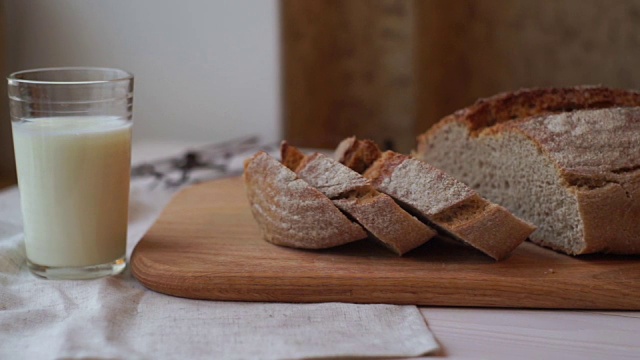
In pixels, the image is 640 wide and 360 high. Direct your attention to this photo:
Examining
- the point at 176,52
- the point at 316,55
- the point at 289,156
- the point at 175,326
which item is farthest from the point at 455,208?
the point at 316,55

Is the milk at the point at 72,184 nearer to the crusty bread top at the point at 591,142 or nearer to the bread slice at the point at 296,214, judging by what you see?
the bread slice at the point at 296,214

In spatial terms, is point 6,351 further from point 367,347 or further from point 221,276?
point 367,347

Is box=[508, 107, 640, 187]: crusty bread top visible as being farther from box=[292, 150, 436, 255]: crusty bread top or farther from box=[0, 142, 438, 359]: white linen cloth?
box=[0, 142, 438, 359]: white linen cloth

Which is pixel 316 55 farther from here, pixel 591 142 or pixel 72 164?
pixel 72 164

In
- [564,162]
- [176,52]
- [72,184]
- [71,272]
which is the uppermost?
[564,162]

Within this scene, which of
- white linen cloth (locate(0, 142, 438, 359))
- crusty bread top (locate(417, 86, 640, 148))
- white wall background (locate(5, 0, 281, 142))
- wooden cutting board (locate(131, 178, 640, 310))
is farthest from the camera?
white wall background (locate(5, 0, 281, 142))

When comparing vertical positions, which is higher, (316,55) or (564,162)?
(564,162)

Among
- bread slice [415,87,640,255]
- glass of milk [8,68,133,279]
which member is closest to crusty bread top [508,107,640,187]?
bread slice [415,87,640,255]
